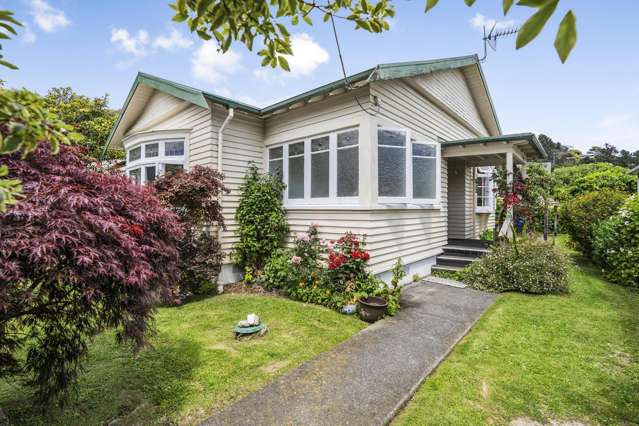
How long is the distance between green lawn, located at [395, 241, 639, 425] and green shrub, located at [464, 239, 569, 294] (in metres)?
0.87

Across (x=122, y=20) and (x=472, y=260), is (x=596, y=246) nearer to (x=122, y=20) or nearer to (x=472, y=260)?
(x=472, y=260)

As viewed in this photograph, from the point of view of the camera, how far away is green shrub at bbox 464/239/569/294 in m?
6.41

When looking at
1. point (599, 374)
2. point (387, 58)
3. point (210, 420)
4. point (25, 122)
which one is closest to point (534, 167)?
point (387, 58)

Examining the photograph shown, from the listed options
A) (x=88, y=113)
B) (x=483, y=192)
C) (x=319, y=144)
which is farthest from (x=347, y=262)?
(x=88, y=113)

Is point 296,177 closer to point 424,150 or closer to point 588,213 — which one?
point 424,150

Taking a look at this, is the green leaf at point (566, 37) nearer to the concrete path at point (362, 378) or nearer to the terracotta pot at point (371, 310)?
the concrete path at point (362, 378)

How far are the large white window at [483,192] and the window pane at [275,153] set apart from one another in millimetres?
8403

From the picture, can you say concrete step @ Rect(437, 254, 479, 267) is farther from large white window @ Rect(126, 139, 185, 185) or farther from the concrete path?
large white window @ Rect(126, 139, 185, 185)

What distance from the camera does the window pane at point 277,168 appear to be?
7753mm

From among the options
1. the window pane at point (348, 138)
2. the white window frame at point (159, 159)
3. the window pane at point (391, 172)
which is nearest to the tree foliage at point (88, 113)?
the white window frame at point (159, 159)

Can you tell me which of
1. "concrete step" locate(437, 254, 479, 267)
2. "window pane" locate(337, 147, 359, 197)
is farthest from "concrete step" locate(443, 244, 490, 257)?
"window pane" locate(337, 147, 359, 197)

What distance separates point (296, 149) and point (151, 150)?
14.0 feet

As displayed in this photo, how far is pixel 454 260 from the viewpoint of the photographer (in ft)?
27.0

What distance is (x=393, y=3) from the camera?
1857 mm
